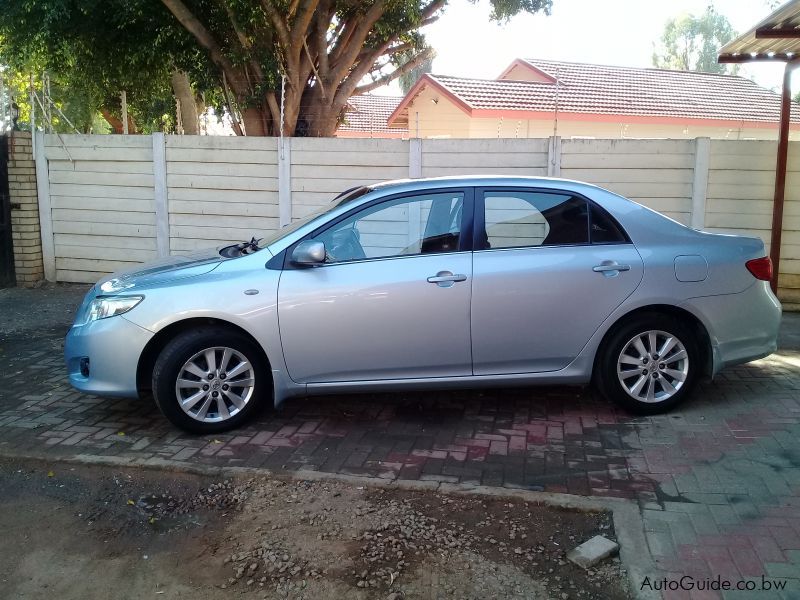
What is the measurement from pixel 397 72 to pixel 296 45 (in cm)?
361

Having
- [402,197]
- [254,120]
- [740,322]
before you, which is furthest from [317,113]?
[740,322]

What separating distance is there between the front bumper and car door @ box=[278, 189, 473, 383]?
38.6 inches

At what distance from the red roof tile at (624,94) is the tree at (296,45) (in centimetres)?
658

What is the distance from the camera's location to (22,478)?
4379 millimetres

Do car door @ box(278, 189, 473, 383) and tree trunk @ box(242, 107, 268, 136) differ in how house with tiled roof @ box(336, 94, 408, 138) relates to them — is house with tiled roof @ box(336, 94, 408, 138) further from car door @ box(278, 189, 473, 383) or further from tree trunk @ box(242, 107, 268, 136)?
car door @ box(278, 189, 473, 383)

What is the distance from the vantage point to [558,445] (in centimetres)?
471

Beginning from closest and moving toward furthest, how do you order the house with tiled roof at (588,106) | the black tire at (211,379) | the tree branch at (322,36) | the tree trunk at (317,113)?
1. the black tire at (211,379)
2. the tree branch at (322,36)
3. the tree trunk at (317,113)
4. the house with tiled roof at (588,106)

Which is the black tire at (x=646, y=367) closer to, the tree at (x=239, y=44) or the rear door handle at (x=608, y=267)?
the rear door handle at (x=608, y=267)

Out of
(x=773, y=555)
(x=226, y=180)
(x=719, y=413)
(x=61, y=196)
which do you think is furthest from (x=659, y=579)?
(x=61, y=196)

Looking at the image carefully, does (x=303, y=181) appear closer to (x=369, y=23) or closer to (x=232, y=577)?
(x=369, y=23)

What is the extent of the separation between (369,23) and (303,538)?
9175 millimetres

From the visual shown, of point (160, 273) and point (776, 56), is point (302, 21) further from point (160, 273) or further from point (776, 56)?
point (160, 273)

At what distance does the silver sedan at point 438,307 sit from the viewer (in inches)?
189

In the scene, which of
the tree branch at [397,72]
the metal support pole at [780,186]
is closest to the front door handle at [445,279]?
the metal support pole at [780,186]
